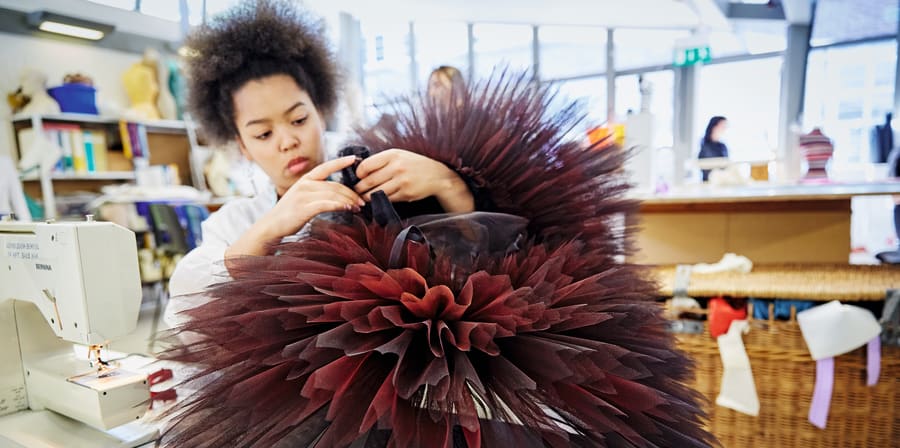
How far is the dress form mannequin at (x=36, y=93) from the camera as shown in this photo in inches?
121

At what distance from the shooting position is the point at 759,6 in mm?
4820

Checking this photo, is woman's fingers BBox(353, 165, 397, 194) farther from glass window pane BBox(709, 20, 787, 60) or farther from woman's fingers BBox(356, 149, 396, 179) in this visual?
glass window pane BBox(709, 20, 787, 60)

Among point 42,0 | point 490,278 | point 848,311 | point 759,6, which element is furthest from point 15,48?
point 759,6

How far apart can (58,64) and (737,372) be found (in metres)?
4.22

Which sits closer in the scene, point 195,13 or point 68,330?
point 68,330

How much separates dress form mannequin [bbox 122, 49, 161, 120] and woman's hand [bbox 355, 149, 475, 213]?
4138 mm

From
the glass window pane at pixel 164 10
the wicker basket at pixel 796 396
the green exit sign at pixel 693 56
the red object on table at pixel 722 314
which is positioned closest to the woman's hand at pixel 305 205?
the glass window pane at pixel 164 10

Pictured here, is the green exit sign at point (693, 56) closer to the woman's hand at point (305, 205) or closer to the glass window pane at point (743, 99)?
the woman's hand at point (305, 205)

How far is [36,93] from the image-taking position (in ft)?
10.3

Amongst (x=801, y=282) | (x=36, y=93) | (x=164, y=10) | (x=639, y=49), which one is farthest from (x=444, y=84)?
(x=639, y=49)

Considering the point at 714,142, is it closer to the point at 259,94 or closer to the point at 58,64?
the point at 259,94

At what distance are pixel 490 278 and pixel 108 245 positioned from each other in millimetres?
424

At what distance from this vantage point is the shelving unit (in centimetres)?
322

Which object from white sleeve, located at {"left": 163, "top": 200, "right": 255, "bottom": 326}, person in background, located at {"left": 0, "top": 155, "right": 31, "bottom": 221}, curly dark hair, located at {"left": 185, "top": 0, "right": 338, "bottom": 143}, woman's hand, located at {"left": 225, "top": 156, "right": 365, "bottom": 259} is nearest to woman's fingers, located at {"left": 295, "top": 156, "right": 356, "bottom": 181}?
woman's hand, located at {"left": 225, "top": 156, "right": 365, "bottom": 259}
